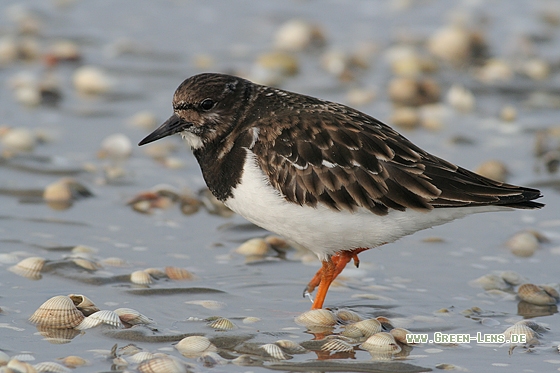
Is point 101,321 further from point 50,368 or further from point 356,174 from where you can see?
point 356,174

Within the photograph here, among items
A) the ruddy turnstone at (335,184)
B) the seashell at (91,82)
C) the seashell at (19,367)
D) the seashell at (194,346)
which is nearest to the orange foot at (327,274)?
the ruddy turnstone at (335,184)

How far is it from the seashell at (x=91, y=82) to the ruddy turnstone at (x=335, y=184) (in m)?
3.37

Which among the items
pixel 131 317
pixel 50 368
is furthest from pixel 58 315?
pixel 50 368

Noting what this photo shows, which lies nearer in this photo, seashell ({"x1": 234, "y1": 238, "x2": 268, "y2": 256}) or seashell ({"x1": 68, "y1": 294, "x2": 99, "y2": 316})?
seashell ({"x1": 68, "y1": 294, "x2": 99, "y2": 316})

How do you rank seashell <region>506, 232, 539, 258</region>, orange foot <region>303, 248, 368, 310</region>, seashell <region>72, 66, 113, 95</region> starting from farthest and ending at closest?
seashell <region>72, 66, 113, 95</region> → seashell <region>506, 232, 539, 258</region> → orange foot <region>303, 248, 368, 310</region>

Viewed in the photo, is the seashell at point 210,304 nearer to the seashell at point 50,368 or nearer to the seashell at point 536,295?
the seashell at point 50,368

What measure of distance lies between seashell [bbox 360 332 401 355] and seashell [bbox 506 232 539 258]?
1.55m

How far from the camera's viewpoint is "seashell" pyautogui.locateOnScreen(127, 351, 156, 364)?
3.46 m

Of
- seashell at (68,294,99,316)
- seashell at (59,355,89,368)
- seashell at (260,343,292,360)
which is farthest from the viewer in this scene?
seashell at (68,294,99,316)

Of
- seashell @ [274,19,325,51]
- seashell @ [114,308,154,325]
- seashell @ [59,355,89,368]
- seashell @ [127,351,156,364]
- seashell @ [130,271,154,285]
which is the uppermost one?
seashell @ [274,19,325,51]

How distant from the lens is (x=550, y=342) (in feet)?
12.8

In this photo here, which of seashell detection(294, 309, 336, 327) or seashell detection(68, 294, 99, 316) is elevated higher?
seashell detection(294, 309, 336, 327)

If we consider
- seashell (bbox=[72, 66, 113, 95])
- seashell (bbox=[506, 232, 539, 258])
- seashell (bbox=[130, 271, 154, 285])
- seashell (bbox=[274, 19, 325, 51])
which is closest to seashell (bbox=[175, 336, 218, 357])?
seashell (bbox=[130, 271, 154, 285])

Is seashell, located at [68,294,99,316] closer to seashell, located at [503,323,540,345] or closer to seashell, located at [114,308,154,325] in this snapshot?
seashell, located at [114,308,154,325]
